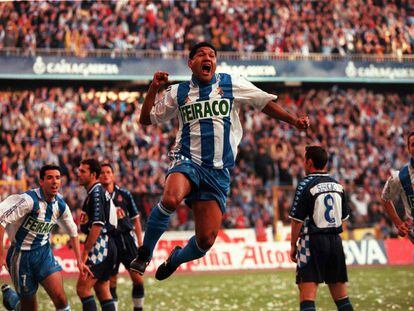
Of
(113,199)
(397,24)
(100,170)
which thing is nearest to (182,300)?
(113,199)

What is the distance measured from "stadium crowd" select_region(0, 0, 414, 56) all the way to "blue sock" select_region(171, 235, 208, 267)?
24.6 m

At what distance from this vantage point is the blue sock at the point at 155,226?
8.06 m

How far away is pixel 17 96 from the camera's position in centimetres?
3167

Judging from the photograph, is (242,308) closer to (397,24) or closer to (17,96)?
(17,96)

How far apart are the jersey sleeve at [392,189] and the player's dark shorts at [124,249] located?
11.7 feet

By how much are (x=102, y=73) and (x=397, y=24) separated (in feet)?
43.5

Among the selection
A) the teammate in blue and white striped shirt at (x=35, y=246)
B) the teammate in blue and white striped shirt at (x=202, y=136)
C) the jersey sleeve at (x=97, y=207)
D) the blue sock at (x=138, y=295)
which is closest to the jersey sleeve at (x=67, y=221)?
the teammate in blue and white striped shirt at (x=35, y=246)

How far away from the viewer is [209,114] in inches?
328

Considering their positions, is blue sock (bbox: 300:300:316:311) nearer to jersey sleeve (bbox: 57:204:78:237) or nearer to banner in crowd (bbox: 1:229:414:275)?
jersey sleeve (bbox: 57:204:78:237)

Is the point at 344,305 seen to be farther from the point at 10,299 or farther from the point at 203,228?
the point at 10,299

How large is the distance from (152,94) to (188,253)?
1.61 meters

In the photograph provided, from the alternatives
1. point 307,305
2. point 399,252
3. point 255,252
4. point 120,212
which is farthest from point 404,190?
point 399,252

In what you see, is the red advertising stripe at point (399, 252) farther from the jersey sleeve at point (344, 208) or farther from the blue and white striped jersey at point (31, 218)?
Answer: the blue and white striped jersey at point (31, 218)

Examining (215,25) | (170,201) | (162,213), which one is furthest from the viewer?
(215,25)
